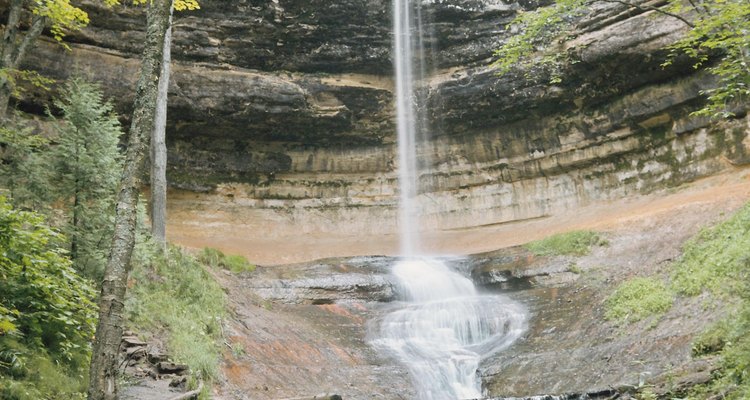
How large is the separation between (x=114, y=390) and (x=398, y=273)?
1620cm

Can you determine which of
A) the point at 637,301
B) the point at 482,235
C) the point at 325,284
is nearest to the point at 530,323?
the point at 637,301

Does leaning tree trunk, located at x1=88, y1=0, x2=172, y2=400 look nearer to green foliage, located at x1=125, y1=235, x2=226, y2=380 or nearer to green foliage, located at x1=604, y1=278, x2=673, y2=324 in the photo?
green foliage, located at x1=125, y1=235, x2=226, y2=380

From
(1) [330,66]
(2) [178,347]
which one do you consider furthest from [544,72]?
(2) [178,347]

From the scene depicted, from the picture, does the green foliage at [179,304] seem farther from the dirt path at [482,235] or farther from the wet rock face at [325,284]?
the dirt path at [482,235]

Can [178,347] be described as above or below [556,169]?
below

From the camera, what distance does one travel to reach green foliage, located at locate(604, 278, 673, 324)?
13.2m

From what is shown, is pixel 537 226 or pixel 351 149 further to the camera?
pixel 351 149

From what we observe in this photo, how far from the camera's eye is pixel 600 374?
11.7 metres

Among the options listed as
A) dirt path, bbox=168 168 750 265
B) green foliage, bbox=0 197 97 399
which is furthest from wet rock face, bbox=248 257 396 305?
green foliage, bbox=0 197 97 399

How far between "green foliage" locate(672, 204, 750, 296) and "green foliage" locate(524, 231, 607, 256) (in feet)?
12.9

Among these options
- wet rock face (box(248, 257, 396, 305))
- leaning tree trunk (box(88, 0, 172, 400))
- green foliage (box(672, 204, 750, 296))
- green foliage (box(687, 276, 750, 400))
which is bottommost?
wet rock face (box(248, 257, 396, 305))

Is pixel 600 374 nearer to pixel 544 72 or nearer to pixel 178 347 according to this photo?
pixel 178 347

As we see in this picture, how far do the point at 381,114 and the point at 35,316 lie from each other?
2287 centimetres

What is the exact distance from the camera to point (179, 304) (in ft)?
41.7
